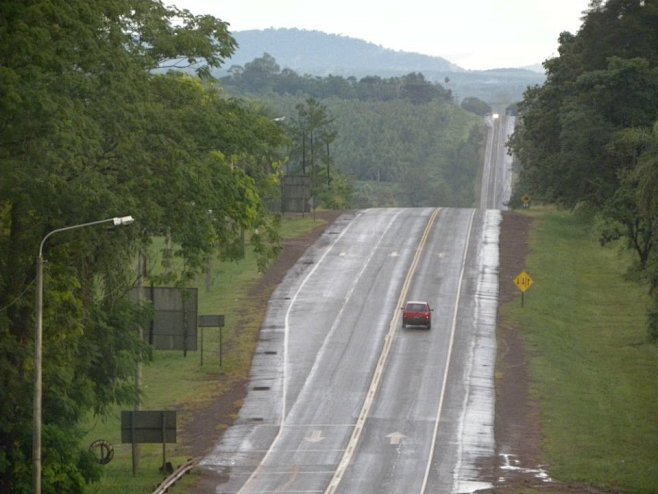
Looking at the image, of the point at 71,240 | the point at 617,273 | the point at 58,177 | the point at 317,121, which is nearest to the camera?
the point at 58,177

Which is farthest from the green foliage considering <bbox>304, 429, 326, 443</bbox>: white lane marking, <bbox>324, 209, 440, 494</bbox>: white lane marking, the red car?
the red car

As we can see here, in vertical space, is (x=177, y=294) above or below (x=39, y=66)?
below

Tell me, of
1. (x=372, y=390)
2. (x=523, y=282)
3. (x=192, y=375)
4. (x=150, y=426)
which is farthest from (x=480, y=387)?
(x=150, y=426)

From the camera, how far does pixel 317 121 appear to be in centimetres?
14838

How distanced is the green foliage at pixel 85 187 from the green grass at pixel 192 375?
9.36 feet

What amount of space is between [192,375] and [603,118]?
45.8 meters

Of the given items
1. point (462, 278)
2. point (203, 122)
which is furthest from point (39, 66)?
point (462, 278)

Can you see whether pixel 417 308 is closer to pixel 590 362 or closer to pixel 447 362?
pixel 447 362

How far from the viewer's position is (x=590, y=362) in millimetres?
62875

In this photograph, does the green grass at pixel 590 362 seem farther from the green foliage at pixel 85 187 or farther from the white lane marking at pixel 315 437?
the green foliage at pixel 85 187

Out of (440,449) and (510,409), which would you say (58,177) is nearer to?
(440,449)

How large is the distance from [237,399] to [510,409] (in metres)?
10.7

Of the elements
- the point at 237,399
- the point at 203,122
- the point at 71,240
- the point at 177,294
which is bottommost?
the point at 237,399

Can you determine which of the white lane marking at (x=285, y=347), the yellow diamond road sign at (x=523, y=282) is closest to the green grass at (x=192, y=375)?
the white lane marking at (x=285, y=347)
